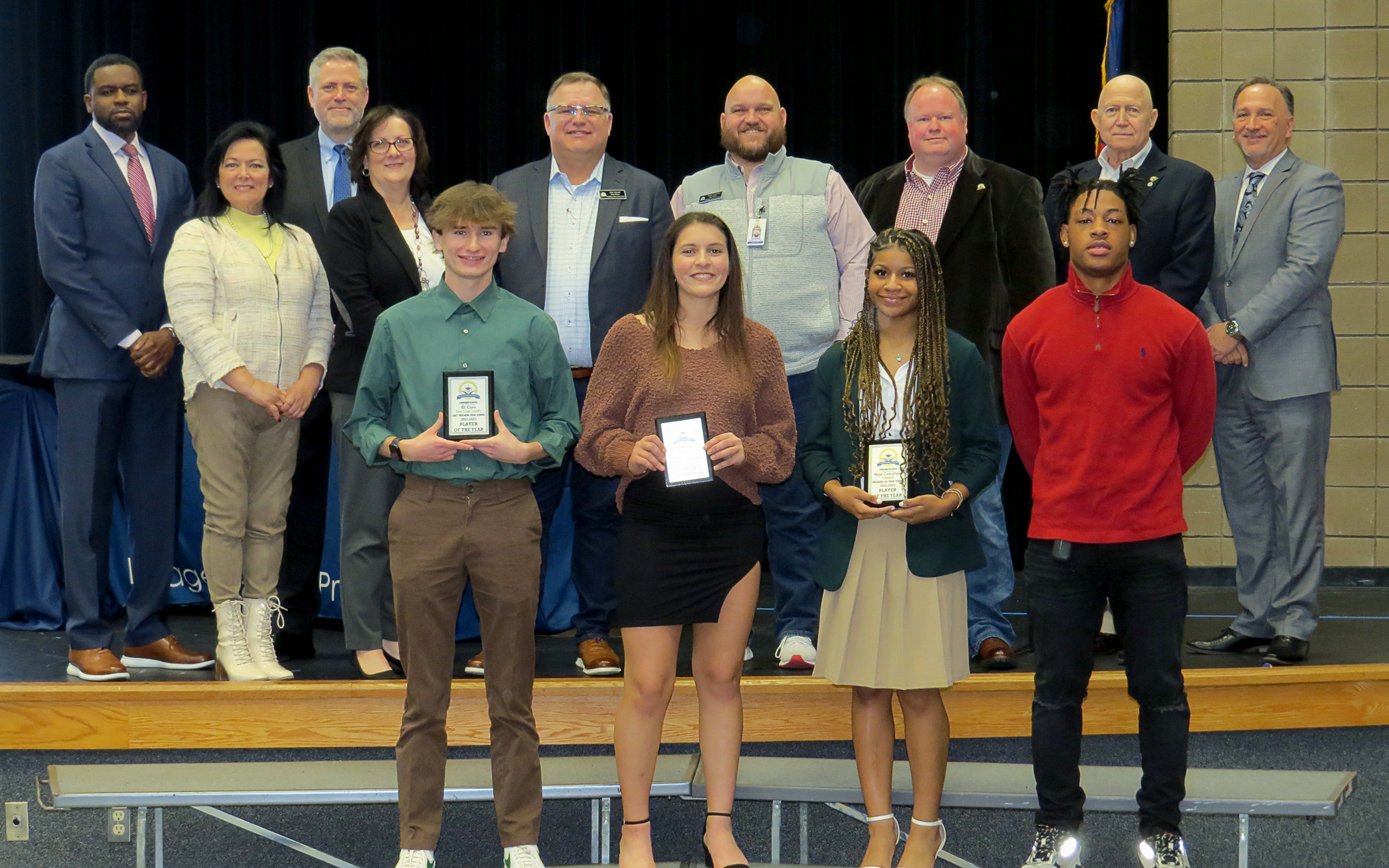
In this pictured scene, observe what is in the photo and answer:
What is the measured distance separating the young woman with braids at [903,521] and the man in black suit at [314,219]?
177 centimetres

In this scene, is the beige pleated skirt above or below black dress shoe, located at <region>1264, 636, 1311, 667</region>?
above

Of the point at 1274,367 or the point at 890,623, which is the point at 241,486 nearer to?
the point at 890,623

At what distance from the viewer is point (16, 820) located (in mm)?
3537

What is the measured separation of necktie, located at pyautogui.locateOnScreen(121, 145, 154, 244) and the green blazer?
214cm

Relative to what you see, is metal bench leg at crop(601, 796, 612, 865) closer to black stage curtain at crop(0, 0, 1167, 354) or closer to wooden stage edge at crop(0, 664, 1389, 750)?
wooden stage edge at crop(0, 664, 1389, 750)

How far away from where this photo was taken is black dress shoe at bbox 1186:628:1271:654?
3.84 metres

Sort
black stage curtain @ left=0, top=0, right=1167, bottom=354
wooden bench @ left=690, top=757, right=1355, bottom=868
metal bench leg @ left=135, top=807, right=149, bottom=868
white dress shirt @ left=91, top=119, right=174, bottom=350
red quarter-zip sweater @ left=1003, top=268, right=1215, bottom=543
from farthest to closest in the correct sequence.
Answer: black stage curtain @ left=0, top=0, right=1167, bottom=354
white dress shirt @ left=91, top=119, right=174, bottom=350
metal bench leg @ left=135, top=807, right=149, bottom=868
wooden bench @ left=690, top=757, right=1355, bottom=868
red quarter-zip sweater @ left=1003, top=268, right=1215, bottom=543

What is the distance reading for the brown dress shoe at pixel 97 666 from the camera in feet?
11.8

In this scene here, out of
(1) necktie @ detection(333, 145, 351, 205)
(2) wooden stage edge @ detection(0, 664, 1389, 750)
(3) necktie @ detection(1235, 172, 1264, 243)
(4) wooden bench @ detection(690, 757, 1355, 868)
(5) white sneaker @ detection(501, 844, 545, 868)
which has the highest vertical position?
(1) necktie @ detection(333, 145, 351, 205)

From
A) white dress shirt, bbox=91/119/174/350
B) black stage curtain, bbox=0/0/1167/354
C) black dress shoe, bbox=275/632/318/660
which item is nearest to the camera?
white dress shirt, bbox=91/119/174/350

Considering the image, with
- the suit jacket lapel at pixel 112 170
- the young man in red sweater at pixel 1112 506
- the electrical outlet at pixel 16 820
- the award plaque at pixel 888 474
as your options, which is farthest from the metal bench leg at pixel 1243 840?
the suit jacket lapel at pixel 112 170

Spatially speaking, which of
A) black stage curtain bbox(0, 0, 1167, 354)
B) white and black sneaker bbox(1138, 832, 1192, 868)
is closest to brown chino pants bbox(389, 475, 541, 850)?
white and black sneaker bbox(1138, 832, 1192, 868)

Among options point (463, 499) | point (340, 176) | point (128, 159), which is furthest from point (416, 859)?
point (128, 159)

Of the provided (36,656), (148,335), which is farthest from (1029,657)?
(36,656)
